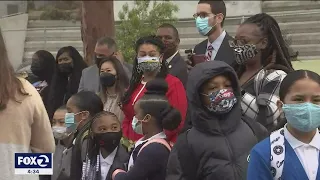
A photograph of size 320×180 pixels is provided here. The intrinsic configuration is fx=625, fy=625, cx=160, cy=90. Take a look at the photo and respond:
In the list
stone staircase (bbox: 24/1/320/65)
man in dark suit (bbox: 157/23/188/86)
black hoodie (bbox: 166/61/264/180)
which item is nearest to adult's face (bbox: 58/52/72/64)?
man in dark suit (bbox: 157/23/188/86)

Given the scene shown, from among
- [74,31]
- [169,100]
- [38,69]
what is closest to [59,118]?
[169,100]

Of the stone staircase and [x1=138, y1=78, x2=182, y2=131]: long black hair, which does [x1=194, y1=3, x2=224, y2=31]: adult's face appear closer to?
[x1=138, y1=78, x2=182, y2=131]: long black hair

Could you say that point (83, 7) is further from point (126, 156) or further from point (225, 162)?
point (225, 162)

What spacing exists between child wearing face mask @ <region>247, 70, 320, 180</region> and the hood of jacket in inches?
21.3

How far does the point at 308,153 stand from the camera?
315 cm

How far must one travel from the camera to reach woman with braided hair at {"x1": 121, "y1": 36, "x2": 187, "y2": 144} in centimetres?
509

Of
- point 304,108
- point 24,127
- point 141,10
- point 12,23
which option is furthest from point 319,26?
point 12,23

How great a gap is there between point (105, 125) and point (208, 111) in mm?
1293

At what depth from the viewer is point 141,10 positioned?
43.2 ft

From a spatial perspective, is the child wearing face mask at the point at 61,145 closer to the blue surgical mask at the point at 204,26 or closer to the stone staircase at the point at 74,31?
the blue surgical mask at the point at 204,26

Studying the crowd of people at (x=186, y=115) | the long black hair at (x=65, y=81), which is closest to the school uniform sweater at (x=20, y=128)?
the crowd of people at (x=186, y=115)

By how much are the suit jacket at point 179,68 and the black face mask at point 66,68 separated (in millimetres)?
1656

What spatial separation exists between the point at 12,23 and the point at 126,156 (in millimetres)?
13844

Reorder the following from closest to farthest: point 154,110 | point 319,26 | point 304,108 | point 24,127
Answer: point 304,108 < point 24,127 < point 154,110 < point 319,26
